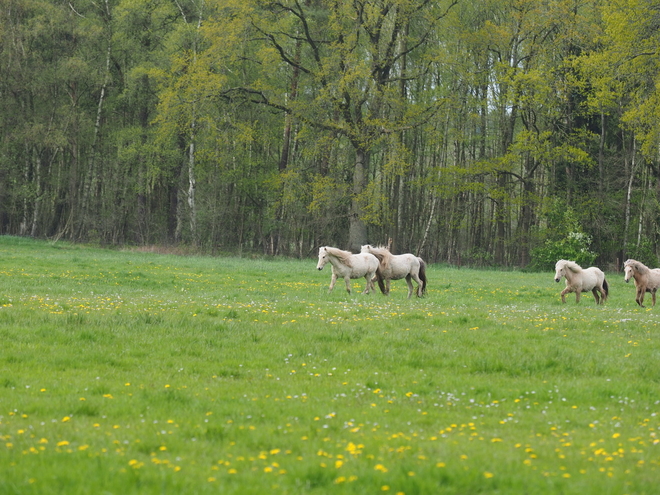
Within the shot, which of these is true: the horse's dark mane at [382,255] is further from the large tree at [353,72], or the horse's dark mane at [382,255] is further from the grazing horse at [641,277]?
the large tree at [353,72]

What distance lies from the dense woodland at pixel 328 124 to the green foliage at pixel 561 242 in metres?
0.15

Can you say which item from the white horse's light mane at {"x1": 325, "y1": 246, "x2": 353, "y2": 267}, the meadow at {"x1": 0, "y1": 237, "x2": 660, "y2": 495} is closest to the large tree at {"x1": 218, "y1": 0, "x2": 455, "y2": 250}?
the white horse's light mane at {"x1": 325, "y1": 246, "x2": 353, "y2": 267}

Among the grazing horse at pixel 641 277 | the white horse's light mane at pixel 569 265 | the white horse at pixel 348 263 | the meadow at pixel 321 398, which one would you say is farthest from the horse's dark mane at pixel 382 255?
the grazing horse at pixel 641 277

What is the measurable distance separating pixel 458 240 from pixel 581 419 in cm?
4775

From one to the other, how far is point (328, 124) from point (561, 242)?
1644cm

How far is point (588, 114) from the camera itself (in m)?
45.2

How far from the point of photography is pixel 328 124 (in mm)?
42656

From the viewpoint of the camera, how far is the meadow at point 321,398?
5934 millimetres

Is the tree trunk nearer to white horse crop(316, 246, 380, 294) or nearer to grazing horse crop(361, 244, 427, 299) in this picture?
grazing horse crop(361, 244, 427, 299)

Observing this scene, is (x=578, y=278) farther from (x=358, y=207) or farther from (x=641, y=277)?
(x=358, y=207)

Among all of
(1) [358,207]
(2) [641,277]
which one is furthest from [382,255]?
(1) [358,207]

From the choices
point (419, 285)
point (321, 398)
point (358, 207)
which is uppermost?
point (358, 207)

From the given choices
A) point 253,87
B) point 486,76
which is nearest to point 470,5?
point 486,76

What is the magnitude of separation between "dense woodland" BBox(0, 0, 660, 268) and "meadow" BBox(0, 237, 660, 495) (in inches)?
965
